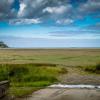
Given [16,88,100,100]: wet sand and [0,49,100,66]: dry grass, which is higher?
[16,88,100,100]: wet sand

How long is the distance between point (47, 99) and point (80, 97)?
1462 millimetres

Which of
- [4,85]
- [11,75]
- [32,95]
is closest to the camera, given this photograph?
[4,85]

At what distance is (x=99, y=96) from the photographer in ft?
41.3

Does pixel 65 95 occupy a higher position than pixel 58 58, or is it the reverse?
pixel 65 95

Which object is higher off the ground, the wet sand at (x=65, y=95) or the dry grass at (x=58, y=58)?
the wet sand at (x=65, y=95)

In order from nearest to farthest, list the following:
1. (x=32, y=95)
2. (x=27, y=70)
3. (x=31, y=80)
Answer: (x=32, y=95)
(x=31, y=80)
(x=27, y=70)

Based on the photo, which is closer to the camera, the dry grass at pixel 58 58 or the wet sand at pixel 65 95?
the wet sand at pixel 65 95

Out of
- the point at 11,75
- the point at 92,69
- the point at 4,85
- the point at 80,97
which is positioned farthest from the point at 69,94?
the point at 92,69

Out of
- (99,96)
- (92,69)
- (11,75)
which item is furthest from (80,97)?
(92,69)

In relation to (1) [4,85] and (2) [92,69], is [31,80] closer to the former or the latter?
(1) [4,85]

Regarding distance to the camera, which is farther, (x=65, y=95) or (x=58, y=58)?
(x=58, y=58)

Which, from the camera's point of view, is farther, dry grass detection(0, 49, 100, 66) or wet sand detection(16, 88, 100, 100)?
dry grass detection(0, 49, 100, 66)

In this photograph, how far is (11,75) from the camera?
2150 centimetres

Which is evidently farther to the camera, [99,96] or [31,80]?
[31,80]
